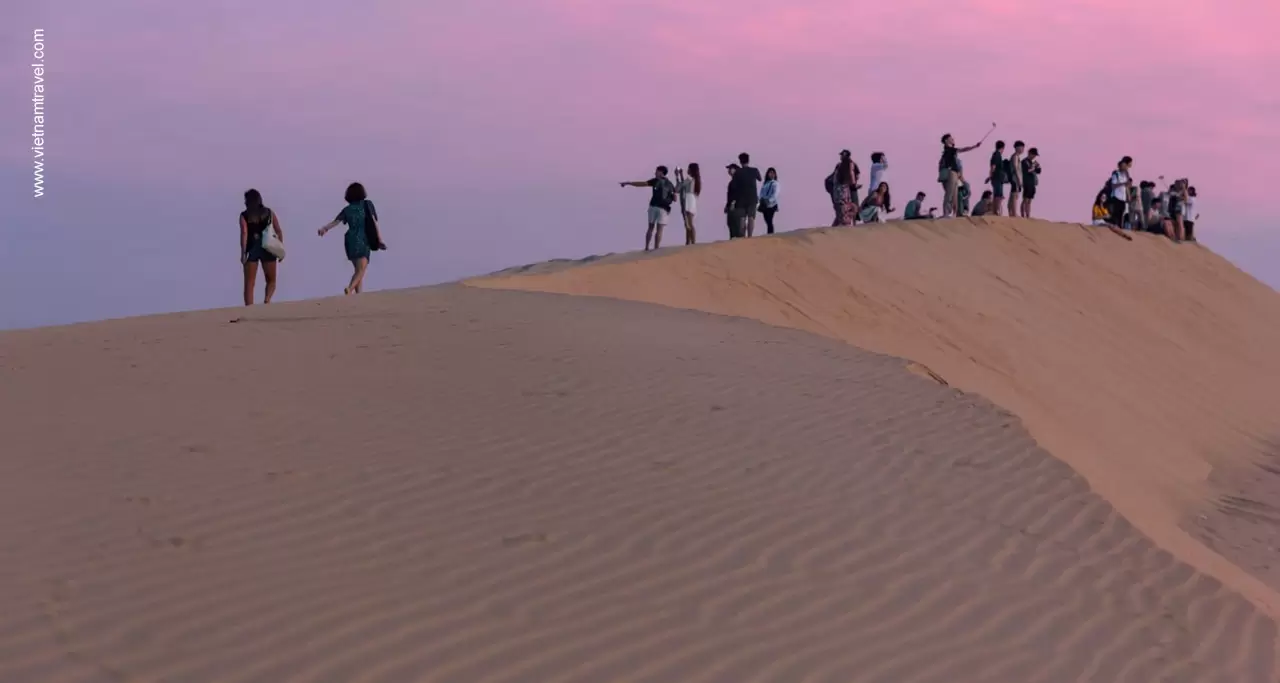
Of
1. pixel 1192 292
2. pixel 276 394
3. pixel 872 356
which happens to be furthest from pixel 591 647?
pixel 1192 292

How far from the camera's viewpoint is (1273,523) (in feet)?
35.5

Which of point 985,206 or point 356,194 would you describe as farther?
point 985,206

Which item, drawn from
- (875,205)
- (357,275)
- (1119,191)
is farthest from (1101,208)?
(357,275)

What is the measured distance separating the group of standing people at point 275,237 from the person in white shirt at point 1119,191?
14572mm

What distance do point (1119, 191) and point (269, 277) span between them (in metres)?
16.6

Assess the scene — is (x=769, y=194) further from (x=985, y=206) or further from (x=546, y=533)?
(x=546, y=533)

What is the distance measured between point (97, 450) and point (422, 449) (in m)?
1.67

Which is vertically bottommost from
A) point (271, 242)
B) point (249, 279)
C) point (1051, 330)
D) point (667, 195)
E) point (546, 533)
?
point (546, 533)

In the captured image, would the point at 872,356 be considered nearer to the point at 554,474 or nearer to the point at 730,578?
the point at 554,474

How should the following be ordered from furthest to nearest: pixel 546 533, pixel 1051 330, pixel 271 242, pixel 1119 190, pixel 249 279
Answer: pixel 1119 190
pixel 1051 330
pixel 249 279
pixel 271 242
pixel 546 533

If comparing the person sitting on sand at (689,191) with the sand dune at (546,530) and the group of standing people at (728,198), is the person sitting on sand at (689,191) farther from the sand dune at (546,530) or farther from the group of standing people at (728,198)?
the sand dune at (546,530)

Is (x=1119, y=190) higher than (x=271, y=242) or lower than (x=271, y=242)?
higher

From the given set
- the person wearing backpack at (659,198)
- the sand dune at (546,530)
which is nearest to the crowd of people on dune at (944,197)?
the person wearing backpack at (659,198)

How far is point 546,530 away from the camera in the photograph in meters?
5.60
